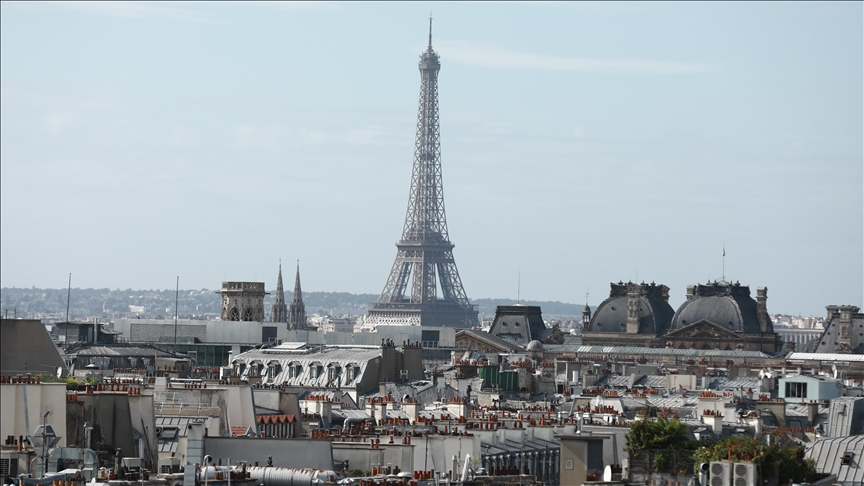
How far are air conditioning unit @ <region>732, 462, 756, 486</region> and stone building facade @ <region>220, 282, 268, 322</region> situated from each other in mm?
121522

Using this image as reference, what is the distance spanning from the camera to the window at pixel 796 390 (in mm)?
75188

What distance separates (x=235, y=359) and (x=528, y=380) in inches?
586

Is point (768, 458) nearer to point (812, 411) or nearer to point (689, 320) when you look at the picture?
point (812, 411)

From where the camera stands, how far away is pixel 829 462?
44906mm

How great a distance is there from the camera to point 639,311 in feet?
581

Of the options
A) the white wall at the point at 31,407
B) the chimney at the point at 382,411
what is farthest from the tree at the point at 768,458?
the chimney at the point at 382,411

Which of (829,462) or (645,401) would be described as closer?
(829,462)

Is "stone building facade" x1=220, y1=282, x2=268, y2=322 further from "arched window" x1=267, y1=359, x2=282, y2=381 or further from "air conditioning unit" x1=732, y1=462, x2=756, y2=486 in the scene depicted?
"air conditioning unit" x1=732, y1=462, x2=756, y2=486

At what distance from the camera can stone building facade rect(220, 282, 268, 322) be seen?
154000 mm

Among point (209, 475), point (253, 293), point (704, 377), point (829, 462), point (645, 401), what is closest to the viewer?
point (209, 475)

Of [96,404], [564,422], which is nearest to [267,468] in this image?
[96,404]

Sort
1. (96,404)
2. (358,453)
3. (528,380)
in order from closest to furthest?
(96,404), (358,453), (528,380)

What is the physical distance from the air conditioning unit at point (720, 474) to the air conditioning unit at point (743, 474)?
190mm

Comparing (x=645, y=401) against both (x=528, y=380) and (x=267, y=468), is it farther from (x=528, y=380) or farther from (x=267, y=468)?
(x=267, y=468)
